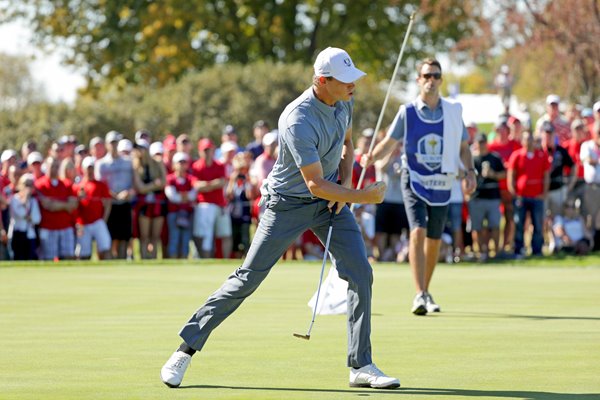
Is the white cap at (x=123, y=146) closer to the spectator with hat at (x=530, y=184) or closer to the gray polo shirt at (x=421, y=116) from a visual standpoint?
the spectator with hat at (x=530, y=184)

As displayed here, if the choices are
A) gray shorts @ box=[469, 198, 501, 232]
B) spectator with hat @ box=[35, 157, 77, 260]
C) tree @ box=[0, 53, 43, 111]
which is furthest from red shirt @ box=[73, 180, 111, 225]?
tree @ box=[0, 53, 43, 111]

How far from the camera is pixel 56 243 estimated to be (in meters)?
22.6

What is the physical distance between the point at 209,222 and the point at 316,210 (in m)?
14.5

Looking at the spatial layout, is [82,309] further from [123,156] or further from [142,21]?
[142,21]

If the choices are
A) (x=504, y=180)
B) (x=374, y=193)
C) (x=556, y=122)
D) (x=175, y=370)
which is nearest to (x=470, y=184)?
(x=374, y=193)

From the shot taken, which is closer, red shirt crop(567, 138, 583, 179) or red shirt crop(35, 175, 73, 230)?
red shirt crop(35, 175, 73, 230)

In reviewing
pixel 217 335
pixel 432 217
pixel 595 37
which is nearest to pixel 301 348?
pixel 217 335

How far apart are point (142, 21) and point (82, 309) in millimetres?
30585

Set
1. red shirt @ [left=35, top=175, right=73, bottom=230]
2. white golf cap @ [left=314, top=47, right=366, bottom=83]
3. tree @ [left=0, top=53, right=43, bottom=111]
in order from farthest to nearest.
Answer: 1. tree @ [left=0, top=53, right=43, bottom=111]
2. red shirt @ [left=35, top=175, right=73, bottom=230]
3. white golf cap @ [left=314, top=47, right=366, bottom=83]

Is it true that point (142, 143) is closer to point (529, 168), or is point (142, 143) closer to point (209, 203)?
point (209, 203)

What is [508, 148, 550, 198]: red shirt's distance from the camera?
914 inches

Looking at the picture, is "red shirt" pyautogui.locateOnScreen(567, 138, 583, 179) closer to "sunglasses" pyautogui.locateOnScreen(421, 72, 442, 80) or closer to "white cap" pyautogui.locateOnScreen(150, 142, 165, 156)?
"white cap" pyautogui.locateOnScreen(150, 142, 165, 156)

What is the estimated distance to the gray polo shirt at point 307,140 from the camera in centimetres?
855

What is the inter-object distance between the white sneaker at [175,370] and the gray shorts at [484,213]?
49.1 ft
